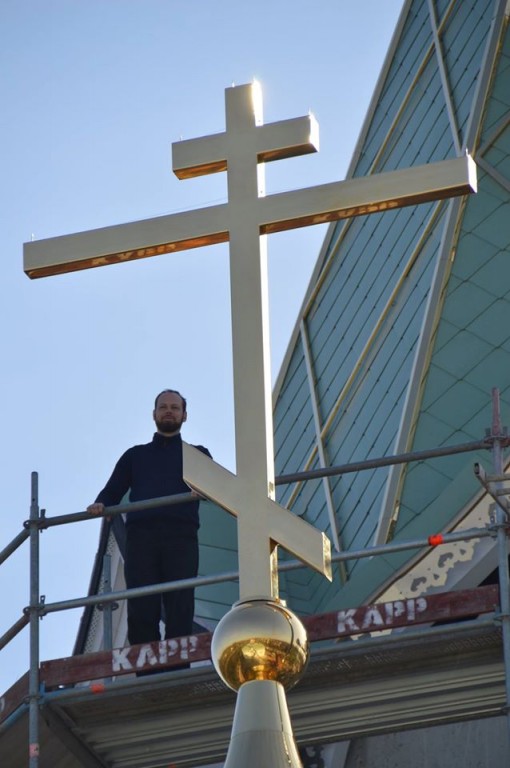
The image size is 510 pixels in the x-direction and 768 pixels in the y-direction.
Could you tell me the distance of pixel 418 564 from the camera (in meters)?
13.9

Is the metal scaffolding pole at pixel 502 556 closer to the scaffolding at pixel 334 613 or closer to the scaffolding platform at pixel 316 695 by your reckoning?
the scaffolding at pixel 334 613

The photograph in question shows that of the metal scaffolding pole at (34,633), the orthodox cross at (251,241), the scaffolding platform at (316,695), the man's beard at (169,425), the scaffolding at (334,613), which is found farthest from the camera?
the man's beard at (169,425)

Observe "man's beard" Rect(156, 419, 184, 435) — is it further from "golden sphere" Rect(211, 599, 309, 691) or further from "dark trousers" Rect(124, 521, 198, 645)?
"golden sphere" Rect(211, 599, 309, 691)

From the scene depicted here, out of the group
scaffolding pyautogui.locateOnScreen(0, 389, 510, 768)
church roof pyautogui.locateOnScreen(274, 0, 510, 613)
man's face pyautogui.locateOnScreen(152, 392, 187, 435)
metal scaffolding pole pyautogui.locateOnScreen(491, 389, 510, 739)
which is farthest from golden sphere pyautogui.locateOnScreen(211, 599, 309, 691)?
church roof pyautogui.locateOnScreen(274, 0, 510, 613)

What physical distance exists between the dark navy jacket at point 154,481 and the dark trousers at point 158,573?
0.06 m

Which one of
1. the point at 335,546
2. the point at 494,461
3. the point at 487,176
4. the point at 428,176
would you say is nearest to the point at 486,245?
the point at 487,176

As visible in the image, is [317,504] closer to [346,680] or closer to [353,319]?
[353,319]

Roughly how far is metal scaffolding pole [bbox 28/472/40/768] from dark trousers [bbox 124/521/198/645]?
0.55 m

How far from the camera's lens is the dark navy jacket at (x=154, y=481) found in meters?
12.2

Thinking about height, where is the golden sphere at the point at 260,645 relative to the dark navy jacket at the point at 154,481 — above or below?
below

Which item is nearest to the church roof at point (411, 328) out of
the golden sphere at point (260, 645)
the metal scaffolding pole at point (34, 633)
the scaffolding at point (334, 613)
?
the scaffolding at point (334, 613)

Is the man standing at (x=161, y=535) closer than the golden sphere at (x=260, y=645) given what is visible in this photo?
No

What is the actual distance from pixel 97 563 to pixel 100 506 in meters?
4.58

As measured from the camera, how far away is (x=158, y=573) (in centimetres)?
1212
